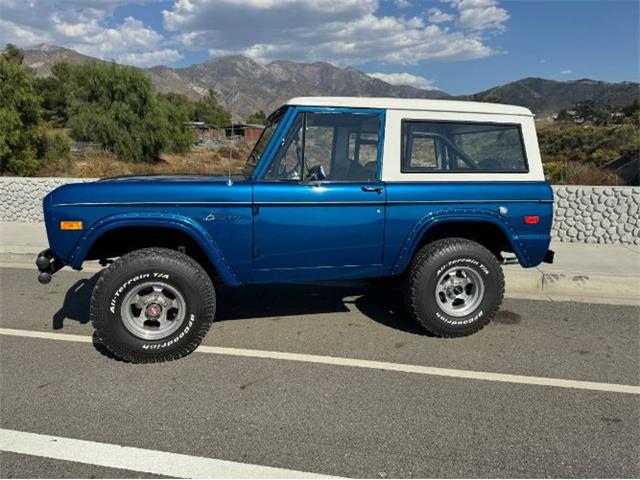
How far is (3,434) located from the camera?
2.59m

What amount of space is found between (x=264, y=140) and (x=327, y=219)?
1.00 metres

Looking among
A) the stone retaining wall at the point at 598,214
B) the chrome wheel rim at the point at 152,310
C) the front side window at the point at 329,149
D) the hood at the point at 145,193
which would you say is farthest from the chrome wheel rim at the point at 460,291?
the stone retaining wall at the point at 598,214

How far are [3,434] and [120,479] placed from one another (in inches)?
36.1

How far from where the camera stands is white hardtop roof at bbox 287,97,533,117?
12.0 feet

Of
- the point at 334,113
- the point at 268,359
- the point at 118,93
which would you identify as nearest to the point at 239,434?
the point at 268,359

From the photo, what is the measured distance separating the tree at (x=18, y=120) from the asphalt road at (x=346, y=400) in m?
9.72

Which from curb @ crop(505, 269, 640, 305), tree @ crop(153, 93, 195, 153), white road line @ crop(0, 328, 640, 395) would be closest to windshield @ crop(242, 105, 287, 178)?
white road line @ crop(0, 328, 640, 395)

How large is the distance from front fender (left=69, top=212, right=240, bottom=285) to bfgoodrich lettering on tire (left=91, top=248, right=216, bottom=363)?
0.22 m

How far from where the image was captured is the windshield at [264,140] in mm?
3781

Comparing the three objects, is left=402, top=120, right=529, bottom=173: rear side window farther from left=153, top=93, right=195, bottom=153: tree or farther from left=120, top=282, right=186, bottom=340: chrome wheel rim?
left=153, top=93, right=195, bottom=153: tree

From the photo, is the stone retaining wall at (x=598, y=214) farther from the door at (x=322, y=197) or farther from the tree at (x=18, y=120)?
the tree at (x=18, y=120)

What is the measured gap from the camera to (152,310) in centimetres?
352

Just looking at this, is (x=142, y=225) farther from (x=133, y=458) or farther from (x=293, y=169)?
(x=133, y=458)

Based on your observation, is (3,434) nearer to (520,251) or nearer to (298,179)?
(298,179)
